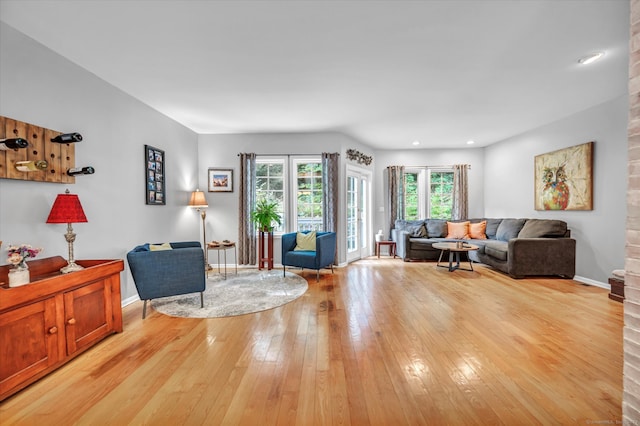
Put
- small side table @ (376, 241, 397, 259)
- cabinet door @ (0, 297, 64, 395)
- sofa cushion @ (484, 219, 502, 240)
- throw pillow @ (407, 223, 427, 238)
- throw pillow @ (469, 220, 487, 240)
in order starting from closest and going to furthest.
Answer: cabinet door @ (0, 297, 64, 395)
sofa cushion @ (484, 219, 502, 240)
throw pillow @ (469, 220, 487, 240)
throw pillow @ (407, 223, 427, 238)
small side table @ (376, 241, 397, 259)

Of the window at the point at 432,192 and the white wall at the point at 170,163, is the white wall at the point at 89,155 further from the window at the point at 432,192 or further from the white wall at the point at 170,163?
the window at the point at 432,192

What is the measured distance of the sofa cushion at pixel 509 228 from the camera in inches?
223

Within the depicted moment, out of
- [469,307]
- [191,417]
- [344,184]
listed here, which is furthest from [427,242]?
[191,417]

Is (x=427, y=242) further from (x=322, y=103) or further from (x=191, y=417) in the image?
(x=191, y=417)

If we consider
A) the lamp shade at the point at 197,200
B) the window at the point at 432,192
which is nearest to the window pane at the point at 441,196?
the window at the point at 432,192

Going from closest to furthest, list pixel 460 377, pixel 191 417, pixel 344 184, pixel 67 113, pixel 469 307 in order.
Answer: pixel 191 417 → pixel 460 377 → pixel 67 113 → pixel 469 307 → pixel 344 184

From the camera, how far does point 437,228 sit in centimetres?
670

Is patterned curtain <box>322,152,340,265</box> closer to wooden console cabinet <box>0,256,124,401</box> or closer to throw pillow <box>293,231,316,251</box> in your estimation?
throw pillow <box>293,231,316,251</box>

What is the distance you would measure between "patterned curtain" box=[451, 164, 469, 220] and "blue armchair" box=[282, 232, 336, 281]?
370cm

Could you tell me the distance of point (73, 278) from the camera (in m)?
2.36

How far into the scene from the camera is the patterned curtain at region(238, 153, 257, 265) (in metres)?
5.66

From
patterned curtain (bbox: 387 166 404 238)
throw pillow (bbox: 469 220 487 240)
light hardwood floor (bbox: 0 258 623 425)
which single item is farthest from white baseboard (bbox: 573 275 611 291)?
patterned curtain (bbox: 387 166 404 238)

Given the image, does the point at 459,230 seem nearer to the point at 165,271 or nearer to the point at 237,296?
the point at 237,296

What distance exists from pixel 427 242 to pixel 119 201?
5.59 m
